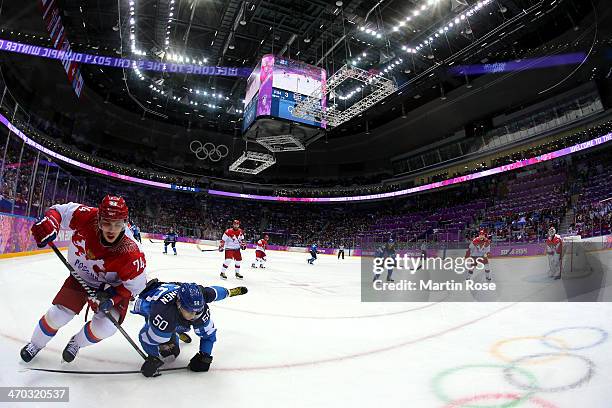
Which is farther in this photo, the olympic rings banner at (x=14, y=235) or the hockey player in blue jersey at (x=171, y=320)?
the olympic rings banner at (x=14, y=235)

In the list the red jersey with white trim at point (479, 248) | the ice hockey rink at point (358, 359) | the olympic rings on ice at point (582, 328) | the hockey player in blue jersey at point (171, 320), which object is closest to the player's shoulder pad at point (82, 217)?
the hockey player in blue jersey at point (171, 320)

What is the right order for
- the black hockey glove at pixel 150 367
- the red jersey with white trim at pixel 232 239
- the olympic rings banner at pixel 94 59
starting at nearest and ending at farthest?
the black hockey glove at pixel 150 367, the red jersey with white trim at pixel 232 239, the olympic rings banner at pixel 94 59

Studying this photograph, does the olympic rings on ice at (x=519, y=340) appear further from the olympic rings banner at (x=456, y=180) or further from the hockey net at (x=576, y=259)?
the olympic rings banner at (x=456, y=180)

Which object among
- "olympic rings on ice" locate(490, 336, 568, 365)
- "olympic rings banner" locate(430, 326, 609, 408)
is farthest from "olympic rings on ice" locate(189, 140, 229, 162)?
"olympic rings banner" locate(430, 326, 609, 408)

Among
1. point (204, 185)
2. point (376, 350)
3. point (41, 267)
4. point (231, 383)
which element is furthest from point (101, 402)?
point (204, 185)

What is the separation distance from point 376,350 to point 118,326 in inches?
94.1

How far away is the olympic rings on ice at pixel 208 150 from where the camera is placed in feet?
109

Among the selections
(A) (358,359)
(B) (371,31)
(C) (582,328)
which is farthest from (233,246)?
(B) (371,31)

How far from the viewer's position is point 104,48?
17.2 meters

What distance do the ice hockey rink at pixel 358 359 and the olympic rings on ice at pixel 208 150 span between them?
1154 inches

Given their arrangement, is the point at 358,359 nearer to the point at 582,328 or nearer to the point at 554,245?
the point at 582,328

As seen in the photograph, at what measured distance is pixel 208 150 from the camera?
111 ft

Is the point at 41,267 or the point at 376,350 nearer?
the point at 376,350

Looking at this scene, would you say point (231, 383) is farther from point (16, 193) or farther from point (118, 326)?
point (16, 193)
